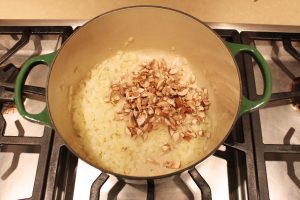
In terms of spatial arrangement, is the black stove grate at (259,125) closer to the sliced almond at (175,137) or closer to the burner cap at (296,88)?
the burner cap at (296,88)

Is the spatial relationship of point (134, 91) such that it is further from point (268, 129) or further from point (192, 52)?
point (268, 129)

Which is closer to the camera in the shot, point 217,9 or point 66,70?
point 66,70

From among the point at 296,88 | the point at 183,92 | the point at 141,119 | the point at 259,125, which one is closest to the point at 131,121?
the point at 141,119

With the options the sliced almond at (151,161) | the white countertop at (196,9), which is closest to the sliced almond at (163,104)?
the sliced almond at (151,161)

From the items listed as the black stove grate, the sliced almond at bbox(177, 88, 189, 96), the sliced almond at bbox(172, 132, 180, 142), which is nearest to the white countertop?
the black stove grate

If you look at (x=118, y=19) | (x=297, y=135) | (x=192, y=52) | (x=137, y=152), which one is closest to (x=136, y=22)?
(x=118, y=19)
